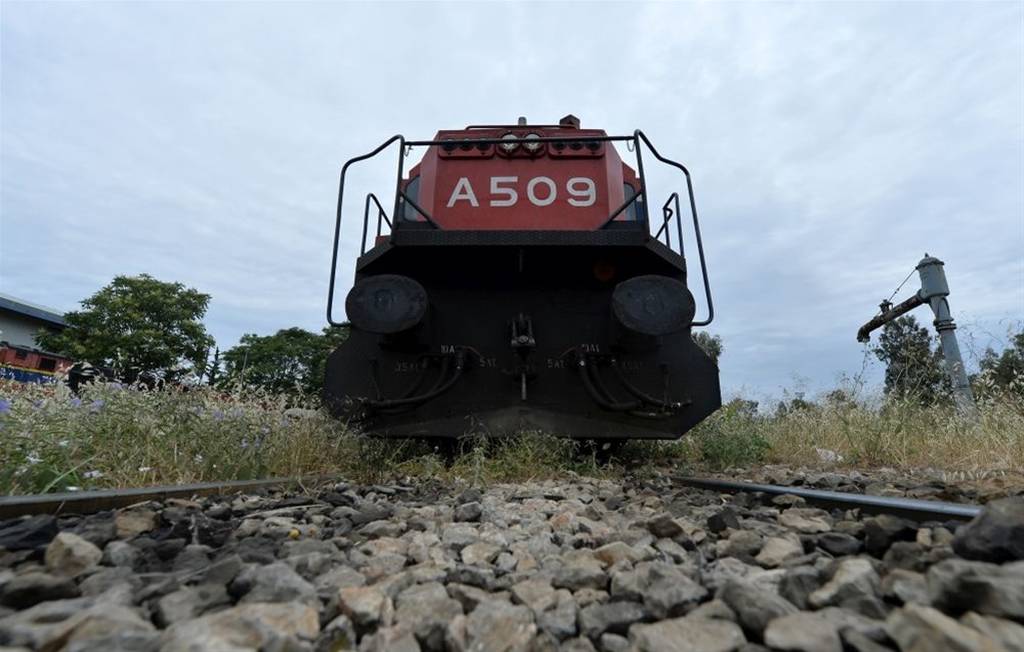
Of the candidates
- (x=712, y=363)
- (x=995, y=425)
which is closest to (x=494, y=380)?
(x=712, y=363)

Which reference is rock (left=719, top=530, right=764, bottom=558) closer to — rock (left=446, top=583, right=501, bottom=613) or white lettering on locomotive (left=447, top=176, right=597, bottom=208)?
rock (left=446, top=583, right=501, bottom=613)

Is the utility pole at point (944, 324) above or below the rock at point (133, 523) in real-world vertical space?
above

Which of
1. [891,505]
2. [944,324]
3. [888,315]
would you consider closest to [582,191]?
[891,505]

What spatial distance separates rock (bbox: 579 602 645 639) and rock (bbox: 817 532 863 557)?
0.60 m

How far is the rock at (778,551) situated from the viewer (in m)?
1.21

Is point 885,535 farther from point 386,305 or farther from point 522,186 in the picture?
point 522,186

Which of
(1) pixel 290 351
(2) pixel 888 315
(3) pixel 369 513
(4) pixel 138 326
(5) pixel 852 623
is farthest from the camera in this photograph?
(1) pixel 290 351

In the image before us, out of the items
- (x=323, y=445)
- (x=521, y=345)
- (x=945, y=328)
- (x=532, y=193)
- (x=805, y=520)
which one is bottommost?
(x=805, y=520)

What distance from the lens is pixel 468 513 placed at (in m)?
1.80

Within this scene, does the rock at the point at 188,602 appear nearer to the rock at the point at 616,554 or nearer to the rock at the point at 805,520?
the rock at the point at 616,554

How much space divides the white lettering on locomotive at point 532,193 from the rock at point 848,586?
137 inches

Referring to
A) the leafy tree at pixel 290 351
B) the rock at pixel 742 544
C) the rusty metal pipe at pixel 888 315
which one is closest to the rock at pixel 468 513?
the rock at pixel 742 544

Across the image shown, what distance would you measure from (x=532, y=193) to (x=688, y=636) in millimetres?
3677

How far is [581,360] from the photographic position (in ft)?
11.9
